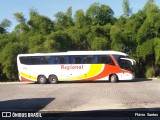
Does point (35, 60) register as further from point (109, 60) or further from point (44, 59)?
point (109, 60)

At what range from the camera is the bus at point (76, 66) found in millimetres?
30000

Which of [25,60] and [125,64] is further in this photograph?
[25,60]

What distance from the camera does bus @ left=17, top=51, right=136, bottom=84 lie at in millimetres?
30000

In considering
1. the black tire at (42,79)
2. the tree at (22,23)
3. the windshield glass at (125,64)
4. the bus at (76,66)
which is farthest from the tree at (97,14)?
the black tire at (42,79)

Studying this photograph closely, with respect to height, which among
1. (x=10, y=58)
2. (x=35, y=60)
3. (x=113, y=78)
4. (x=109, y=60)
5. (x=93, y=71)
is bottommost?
(x=113, y=78)

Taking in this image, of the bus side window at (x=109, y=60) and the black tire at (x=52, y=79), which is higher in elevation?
the bus side window at (x=109, y=60)

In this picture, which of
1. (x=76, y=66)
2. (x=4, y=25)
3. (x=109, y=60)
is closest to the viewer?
(x=109, y=60)

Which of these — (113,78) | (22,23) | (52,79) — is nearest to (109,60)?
(113,78)

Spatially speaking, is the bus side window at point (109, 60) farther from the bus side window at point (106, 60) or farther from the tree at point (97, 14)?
the tree at point (97, 14)

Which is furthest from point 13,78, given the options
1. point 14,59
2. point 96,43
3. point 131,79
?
point 131,79

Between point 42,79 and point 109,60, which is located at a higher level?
point 109,60

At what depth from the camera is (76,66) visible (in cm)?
3055

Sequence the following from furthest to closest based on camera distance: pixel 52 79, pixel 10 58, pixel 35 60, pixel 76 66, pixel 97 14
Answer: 1. pixel 97 14
2. pixel 10 58
3. pixel 52 79
4. pixel 35 60
5. pixel 76 66

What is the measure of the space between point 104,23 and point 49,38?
588cm
